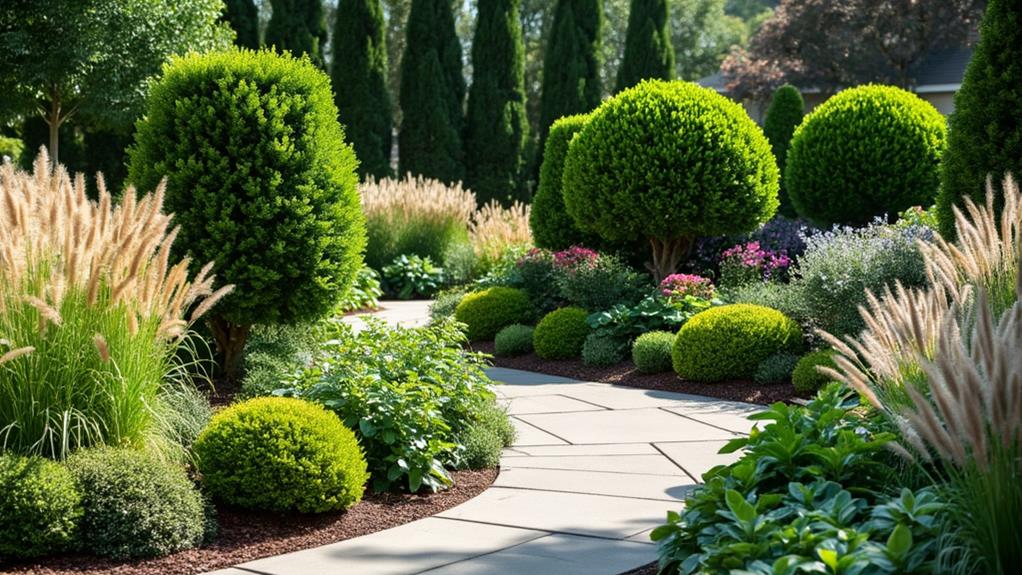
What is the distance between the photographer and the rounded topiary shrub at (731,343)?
836 centimetres

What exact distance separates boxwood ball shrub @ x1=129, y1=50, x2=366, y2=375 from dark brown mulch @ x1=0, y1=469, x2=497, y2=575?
6.95 feet

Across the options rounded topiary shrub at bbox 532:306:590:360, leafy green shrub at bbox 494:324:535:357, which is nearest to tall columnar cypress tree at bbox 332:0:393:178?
leafy green shrub at bbox 494:324:535:357

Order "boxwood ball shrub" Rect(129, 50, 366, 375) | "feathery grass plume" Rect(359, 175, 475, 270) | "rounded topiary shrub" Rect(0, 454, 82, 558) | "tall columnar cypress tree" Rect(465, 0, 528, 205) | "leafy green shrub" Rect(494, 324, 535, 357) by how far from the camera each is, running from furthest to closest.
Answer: "tall columnar cypress tree" Rect(465, 0, 528, 205), "feathery grass plume" Rect(359, 175, 475, 270), "leafy green shrub" Rect(494, 324, 535, 357), "boxwood ball shrub" Rect(129, 50, 366, 375), "rounded topiary shrub" Rect(0, 454, 82, 558)

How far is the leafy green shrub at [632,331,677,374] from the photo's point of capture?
352 inches

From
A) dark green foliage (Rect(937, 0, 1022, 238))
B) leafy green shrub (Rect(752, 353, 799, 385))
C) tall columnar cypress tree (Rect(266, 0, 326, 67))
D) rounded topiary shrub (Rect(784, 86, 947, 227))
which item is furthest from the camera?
tall columnar cypress tree (Rect(266, 0, 326, 67))

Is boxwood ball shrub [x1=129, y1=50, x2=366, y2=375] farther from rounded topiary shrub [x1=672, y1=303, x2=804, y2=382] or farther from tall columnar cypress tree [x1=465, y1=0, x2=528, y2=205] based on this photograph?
tall columnar cypress tree [x1=465, y1=0, x2=528, y2=205]

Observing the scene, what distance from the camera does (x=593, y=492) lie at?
207 inches

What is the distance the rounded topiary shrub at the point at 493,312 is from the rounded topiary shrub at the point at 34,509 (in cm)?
708

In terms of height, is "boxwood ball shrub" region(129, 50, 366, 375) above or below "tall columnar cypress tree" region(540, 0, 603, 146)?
below

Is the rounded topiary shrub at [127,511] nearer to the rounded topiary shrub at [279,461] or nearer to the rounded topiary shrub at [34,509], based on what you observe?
the rounded topiary shrub at [34,509]

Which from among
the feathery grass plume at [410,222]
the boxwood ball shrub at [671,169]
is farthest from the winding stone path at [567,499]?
the feathery grass plume at [410,222]

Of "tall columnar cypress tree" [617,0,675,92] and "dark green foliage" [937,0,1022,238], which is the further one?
"tall columnar cypress tree" [617,0,675,92]

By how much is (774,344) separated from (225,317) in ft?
14.2

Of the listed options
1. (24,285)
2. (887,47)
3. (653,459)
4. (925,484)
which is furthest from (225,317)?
(887,47)
